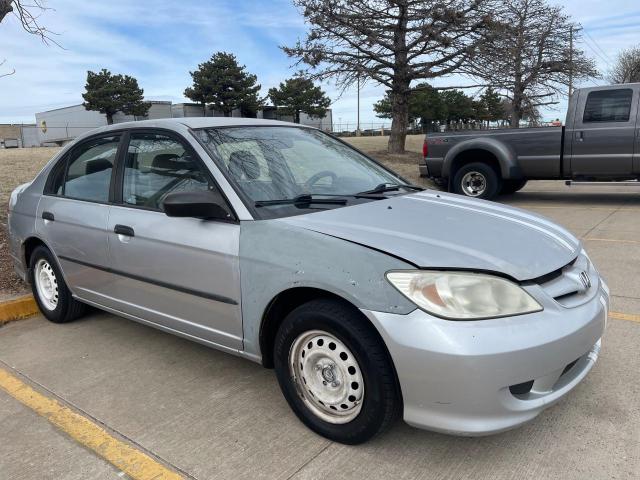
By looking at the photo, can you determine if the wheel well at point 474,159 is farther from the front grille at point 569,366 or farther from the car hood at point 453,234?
the front grille at point 569,366

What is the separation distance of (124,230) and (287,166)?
3.73 ft

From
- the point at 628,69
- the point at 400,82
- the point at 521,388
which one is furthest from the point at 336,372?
the point at 628,69

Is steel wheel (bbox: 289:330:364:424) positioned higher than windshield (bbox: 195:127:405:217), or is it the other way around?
windshield (bbox: 195:127:405:217)

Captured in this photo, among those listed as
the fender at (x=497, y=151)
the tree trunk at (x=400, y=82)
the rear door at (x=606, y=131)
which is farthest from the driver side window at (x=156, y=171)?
the tree trunk at (x=400, y=82)

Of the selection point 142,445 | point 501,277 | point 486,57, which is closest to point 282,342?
point 142,445

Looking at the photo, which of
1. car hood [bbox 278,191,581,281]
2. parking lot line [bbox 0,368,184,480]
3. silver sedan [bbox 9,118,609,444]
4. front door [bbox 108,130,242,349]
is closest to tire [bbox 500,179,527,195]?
silver sedan [bbox 9,118,609,444]

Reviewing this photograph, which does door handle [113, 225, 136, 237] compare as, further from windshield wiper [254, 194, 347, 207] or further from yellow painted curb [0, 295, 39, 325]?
yellow painted curb [0, 295, 39, 325]

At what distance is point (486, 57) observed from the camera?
49.6 ft

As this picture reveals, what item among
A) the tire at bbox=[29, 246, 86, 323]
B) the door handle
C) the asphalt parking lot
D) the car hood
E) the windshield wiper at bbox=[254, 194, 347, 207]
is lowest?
the asphalt parking lot

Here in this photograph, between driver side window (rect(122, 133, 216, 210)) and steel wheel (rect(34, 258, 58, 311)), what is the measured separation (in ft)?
4.35

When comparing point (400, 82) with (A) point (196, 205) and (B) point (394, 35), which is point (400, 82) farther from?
(A) point (196, 205)

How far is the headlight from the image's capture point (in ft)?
7.59

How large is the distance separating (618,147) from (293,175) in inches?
309

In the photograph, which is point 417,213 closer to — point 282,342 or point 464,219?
point 464,219
